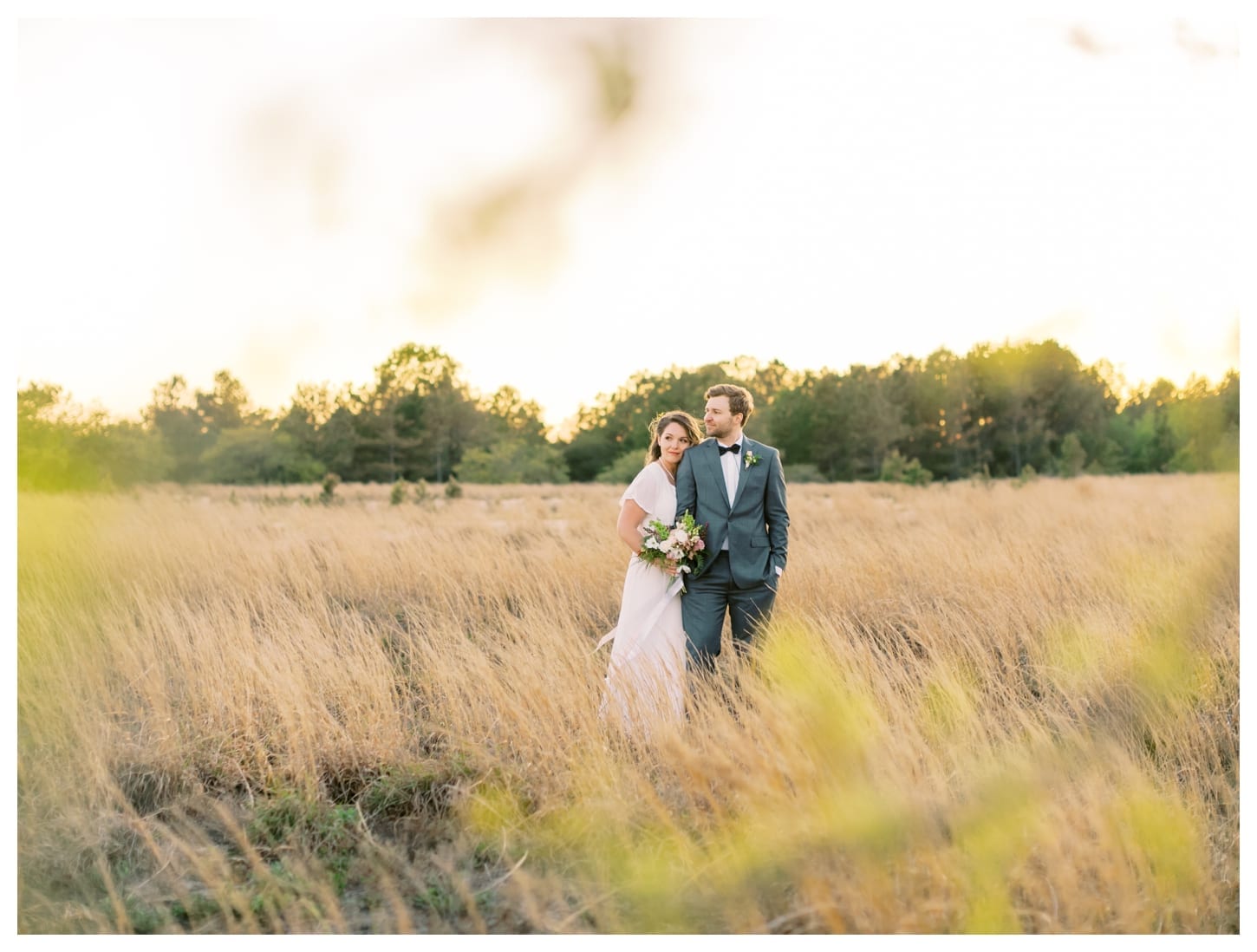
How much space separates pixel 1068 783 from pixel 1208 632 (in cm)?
285

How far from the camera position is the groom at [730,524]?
14.6 feet

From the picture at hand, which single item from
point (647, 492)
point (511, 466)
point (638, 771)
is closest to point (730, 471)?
point (647, 492)

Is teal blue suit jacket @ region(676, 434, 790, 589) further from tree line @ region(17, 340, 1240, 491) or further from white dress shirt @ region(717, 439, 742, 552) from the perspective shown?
tree line @ region(17, 340, 1240, 491)

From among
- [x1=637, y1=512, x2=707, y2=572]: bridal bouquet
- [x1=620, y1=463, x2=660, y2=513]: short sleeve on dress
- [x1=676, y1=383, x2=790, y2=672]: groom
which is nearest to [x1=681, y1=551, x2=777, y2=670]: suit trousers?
[x1=676, y1=383, x2=790, y2=672]: groom

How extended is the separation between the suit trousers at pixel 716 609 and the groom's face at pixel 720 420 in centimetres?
66

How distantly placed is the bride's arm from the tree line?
33.0 metres

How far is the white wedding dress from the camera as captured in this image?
4188 millimetres

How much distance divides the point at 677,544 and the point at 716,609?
0.49m

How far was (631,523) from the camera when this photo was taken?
465 cm

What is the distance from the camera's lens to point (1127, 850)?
2.99m


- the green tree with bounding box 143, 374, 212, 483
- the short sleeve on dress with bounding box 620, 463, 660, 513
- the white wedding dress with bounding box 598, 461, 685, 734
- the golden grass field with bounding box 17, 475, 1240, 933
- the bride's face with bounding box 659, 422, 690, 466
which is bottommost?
the golden grass field with bounding box 17, 475, 1240, 933

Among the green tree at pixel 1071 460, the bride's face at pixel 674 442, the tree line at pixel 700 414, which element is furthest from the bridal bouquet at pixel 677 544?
the green tree at pixel 1071 460

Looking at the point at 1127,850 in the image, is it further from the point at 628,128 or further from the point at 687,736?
the point at 628,128

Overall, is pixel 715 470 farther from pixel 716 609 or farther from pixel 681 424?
pixel 716 609
